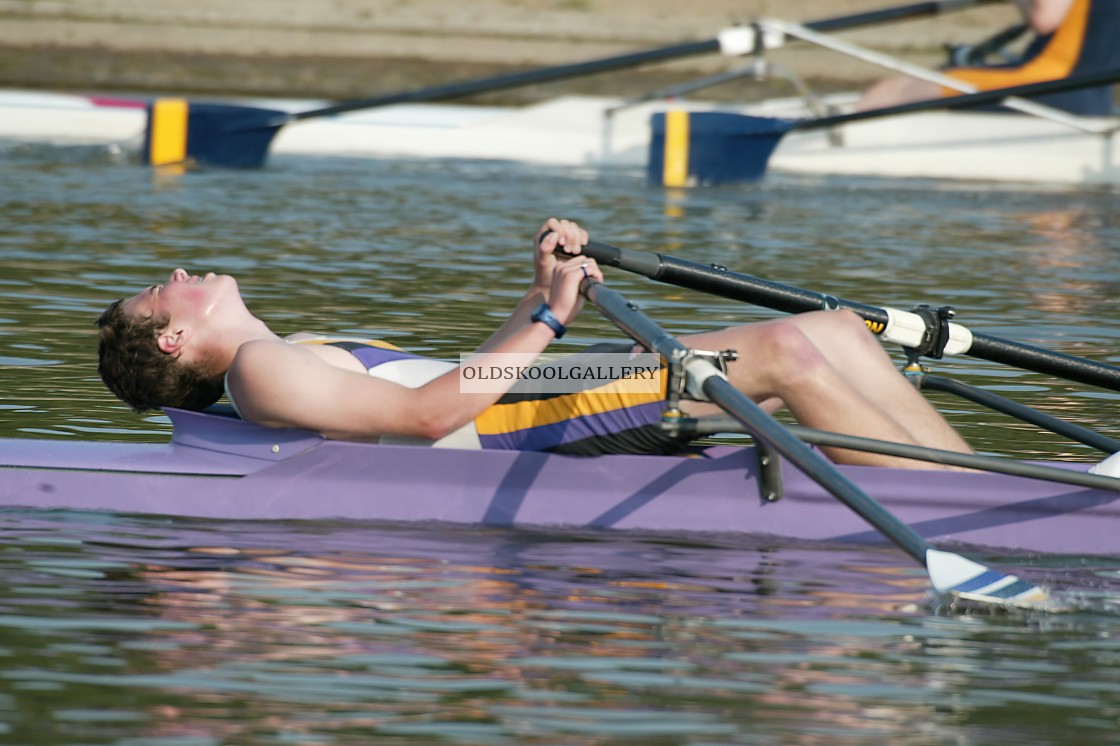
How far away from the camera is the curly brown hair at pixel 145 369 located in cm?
468

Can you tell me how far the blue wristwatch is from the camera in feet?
14.6

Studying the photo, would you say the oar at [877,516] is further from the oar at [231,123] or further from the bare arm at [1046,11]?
the bare arm at [1046,11]

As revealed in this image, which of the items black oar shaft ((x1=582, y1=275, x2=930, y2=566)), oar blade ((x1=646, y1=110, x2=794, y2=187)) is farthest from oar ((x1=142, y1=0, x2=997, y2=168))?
black oar shaft ((x1=582, y1=275, x2=930, y2=566))

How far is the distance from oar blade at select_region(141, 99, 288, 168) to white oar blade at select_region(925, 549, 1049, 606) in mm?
9621

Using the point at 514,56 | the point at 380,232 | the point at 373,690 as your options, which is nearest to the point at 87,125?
the point at 380,232

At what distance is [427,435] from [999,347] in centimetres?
160

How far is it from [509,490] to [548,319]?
1.61ft

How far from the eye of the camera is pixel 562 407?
4.63 m

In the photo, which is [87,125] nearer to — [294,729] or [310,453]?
[310,453]

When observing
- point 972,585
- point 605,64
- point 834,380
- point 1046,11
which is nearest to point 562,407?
point 834,380

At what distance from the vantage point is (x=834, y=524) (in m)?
4.52

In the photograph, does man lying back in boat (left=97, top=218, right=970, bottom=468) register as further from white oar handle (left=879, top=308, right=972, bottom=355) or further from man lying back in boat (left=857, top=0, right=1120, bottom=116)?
man lying back in boat (left=857, top=0, right=1120, bottom=116)

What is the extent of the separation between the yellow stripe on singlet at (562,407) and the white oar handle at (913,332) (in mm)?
753

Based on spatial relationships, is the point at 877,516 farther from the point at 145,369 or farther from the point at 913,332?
the point at 145,369
